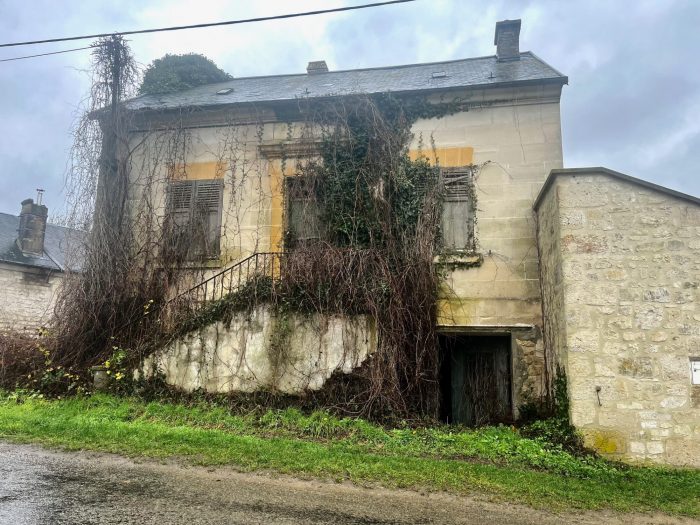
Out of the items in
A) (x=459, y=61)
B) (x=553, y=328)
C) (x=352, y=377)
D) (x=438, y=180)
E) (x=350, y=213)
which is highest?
(x=459, y=61)

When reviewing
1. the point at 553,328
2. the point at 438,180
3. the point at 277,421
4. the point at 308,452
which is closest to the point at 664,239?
the point at 553,328

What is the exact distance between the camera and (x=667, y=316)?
654 centimetres

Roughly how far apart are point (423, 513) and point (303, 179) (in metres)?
7.42

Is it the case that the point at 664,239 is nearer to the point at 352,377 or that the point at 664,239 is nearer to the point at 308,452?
the point at 352,377

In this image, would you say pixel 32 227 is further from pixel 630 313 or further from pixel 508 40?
pixel 630 313

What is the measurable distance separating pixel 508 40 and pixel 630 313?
8.11 meters

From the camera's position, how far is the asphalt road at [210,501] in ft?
13.7

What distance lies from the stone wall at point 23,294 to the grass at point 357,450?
11283mm

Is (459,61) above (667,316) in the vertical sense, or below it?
above

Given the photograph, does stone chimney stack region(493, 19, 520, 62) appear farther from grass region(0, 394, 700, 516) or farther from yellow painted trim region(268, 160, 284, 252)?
grass region(0, 394, 700, 516)

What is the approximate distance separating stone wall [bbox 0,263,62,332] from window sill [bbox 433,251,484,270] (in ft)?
46.9

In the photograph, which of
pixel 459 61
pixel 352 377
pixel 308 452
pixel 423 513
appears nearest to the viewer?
pixel 423 513

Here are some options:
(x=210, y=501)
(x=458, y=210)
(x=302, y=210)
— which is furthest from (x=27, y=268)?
(x=210, y=501)

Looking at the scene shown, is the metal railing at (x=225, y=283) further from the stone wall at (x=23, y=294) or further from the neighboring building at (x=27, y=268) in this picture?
the stone wall at (x=23, y=294)
